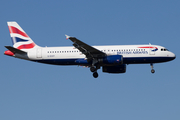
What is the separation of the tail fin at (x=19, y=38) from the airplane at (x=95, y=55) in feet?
1.62

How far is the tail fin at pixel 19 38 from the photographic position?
2231 inches

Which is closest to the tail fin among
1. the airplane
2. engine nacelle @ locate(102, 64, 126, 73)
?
the airplane

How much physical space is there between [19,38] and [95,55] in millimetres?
13860

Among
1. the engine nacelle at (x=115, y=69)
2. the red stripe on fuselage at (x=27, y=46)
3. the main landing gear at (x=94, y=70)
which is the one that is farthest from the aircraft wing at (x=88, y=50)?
the red stripe on fuselage at (x=27, y=46)

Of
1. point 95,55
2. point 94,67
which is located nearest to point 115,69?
point 94,67

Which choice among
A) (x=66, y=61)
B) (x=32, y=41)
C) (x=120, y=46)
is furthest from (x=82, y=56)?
(x=32, y=41)

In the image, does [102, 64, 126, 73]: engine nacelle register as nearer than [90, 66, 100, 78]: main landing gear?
No

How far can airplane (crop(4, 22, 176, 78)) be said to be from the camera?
5134 cm

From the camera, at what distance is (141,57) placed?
52.1 metres

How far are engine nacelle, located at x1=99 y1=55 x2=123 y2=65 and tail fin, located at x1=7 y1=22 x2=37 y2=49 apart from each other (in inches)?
491

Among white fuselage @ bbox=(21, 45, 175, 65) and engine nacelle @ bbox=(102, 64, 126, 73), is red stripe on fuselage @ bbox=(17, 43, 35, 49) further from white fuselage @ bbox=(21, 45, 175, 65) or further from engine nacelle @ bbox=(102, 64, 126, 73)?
engine nacelle @ bbox=(102, 64, 126, 73)

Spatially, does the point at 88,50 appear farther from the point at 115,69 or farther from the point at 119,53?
the point at 115,69

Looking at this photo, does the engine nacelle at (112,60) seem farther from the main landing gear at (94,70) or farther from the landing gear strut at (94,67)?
the main landing gear at (94,70)

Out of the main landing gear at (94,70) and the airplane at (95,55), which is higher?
the airplane at (95,55)
